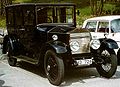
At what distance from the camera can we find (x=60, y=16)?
10.9 metres

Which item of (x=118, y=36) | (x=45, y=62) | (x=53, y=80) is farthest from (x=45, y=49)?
(x=118, y=36)

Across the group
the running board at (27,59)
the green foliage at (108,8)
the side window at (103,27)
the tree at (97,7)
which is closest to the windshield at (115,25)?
the side window at (103,27)

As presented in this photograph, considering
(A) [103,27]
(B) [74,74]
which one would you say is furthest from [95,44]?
(A) [103,27]

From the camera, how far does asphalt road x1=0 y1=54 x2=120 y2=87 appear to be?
875 cm

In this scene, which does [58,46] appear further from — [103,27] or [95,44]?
[103,27]

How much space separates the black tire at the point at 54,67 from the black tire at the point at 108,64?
1460 millimetres

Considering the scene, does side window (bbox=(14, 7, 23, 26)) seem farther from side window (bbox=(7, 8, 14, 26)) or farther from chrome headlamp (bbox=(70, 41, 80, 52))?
chrome headlamp (bbox=(70, 41, 80, 52))

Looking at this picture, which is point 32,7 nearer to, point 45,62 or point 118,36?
point 45,62

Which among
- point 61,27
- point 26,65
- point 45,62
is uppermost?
point 61,27

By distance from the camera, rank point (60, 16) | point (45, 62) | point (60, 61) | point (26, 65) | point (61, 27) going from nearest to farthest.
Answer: point (60, 61), point (45, 62), point (61, 27), point (60, 16), point (26, 65)

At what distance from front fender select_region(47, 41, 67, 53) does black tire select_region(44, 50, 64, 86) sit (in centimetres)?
15

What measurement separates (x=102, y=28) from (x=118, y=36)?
98cm

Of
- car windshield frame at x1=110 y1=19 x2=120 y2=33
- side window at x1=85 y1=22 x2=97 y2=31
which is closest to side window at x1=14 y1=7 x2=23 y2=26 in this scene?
side window at x1=85 y1=22 x2=97 y2=31

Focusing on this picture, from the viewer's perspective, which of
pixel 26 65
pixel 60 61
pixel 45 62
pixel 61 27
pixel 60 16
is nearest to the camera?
pixel 60 61
